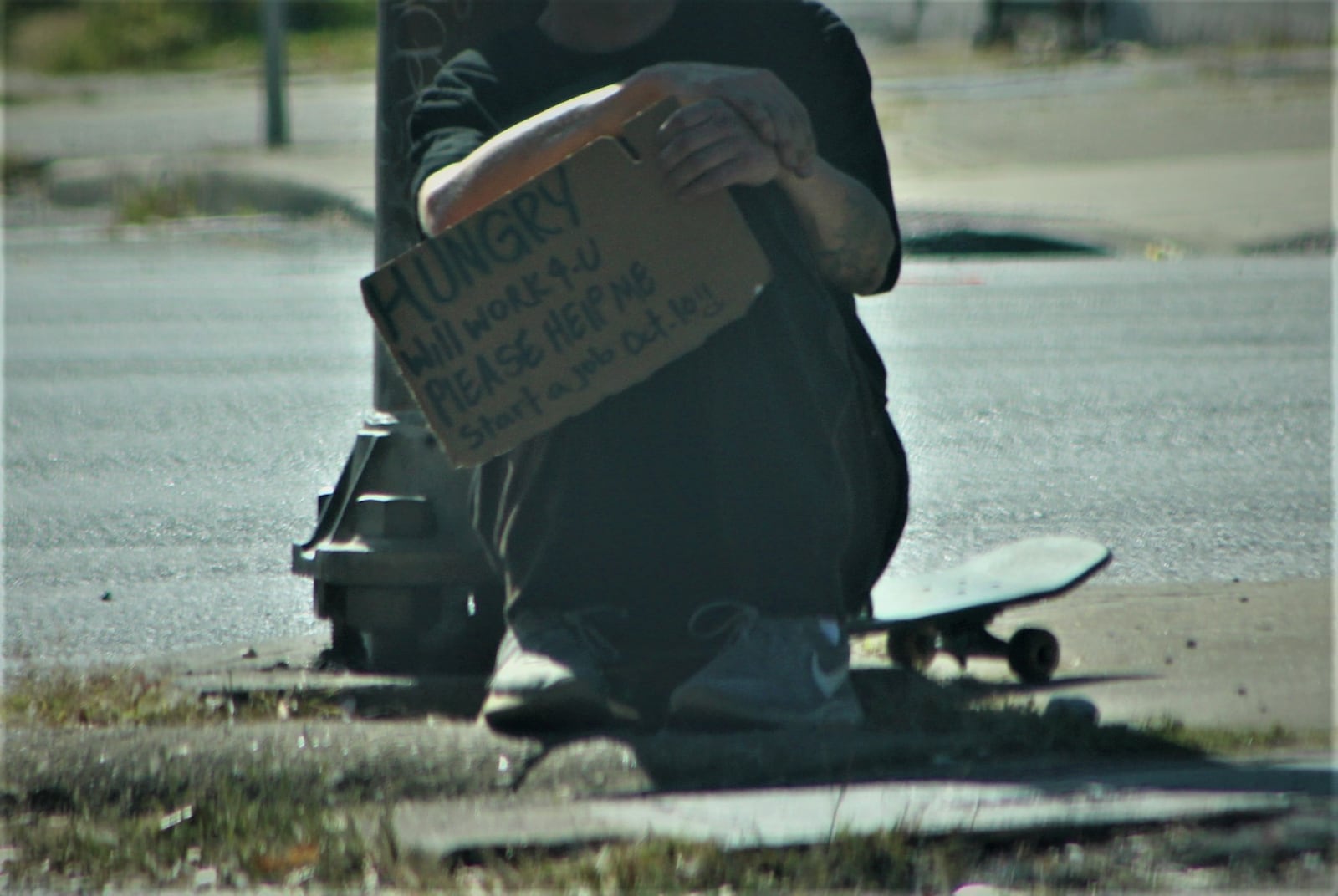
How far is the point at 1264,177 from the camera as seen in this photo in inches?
580

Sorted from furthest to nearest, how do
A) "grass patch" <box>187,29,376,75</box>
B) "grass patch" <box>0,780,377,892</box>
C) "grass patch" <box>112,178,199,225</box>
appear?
"grass patch" <box>187,29,376,75</box>
"grass patch" <box>112,178,199,225</box>
"grass patch" <box>0,780,377,892</box>

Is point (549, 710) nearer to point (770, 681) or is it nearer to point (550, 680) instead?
point (550, 680)

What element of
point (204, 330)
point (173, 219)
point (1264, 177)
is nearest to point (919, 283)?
point (204, 330)

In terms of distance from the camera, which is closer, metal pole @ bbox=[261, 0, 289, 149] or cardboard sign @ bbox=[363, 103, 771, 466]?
cardboard sign @ bbox=[363, 103, 771, 466]

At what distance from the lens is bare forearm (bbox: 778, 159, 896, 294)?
2.73 meters

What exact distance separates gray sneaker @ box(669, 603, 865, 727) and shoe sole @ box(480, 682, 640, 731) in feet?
0.38

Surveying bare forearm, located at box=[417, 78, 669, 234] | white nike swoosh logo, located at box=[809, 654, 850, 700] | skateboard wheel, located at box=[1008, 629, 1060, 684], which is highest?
bare forearm, located at box=[417, 78, 669, 234]

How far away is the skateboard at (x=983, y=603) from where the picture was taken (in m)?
3.02

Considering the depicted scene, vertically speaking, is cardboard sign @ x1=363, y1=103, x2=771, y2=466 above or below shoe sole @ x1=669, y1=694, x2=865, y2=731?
above

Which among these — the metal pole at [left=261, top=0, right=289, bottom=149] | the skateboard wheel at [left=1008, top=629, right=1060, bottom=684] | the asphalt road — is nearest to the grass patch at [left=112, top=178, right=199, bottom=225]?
the metal pole at [left=261, top=0, right=289, bottom=149]

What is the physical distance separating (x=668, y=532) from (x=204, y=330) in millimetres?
6117

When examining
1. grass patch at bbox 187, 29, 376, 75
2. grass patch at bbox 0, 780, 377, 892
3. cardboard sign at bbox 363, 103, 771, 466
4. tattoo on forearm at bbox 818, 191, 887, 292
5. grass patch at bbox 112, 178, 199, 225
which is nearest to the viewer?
grass patch at bbox 0, 780, 377, 892

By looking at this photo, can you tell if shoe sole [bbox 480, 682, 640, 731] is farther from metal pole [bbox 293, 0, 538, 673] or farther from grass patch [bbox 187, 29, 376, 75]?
grass patch [bbox 187, 29, 376, 75]

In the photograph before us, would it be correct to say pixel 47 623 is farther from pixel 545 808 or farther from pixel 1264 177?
pixel 1264 177
